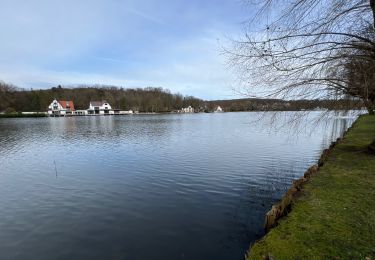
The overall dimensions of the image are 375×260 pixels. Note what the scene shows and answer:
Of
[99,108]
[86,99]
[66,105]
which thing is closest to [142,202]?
[99,108]

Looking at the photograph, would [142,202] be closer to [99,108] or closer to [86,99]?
[99,108]

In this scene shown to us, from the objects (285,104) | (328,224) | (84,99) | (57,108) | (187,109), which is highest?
Answer: (84,99)

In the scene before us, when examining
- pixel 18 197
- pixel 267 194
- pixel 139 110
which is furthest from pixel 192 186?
pixel 139 110

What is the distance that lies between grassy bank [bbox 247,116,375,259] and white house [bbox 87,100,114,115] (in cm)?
11943

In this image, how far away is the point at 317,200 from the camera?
7.10m

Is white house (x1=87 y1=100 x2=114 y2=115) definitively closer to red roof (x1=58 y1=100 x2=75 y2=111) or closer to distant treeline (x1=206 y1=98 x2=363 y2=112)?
red roof (x1=58 y1=100 x2=75 y2=111)

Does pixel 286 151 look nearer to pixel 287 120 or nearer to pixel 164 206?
pixel 287 120

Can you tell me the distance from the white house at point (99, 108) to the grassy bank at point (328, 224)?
119 metres

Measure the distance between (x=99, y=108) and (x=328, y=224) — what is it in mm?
122695

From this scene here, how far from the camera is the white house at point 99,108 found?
11950 cm

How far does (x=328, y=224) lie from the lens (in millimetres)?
5668

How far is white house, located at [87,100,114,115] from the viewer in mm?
119500

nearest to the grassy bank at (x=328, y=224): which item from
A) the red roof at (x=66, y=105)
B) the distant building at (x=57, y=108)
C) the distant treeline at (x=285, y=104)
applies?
the distant treeline at (x=285, y=104)

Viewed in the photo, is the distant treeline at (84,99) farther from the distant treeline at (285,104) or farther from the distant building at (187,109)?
the distant treeline at (285,104)
